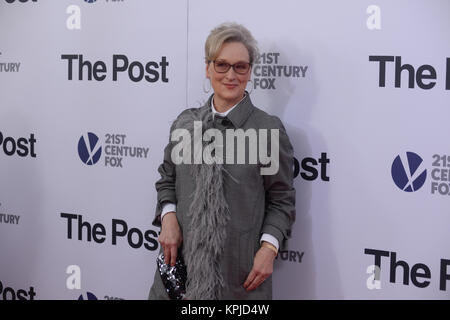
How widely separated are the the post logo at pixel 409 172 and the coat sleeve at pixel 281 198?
44cm

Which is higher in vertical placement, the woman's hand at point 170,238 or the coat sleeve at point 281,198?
the coat sleeve at point 281,198

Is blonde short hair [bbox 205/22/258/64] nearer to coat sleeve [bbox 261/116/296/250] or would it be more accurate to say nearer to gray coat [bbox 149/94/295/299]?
gray coat [bbox 149/94/295/299]

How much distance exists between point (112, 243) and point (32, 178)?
59 centimetres

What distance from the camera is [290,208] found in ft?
6.52

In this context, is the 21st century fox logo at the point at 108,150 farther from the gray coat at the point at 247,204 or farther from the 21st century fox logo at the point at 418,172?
the 21st century fox logo at the point at 418,172

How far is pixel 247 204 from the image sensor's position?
1.93 meters

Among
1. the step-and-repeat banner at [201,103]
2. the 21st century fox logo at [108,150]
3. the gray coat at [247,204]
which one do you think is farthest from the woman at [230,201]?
the 21st century fox logo at [108,150]

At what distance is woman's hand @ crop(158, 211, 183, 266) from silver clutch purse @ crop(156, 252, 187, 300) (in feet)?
0.07

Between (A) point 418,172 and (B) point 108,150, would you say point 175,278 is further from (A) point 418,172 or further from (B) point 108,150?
(A) point 418,172

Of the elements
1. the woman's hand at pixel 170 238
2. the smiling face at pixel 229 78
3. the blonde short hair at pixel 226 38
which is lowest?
the woman's hand at pixel 170 238

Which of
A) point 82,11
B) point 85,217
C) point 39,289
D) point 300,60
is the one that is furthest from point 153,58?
A: point 39,289

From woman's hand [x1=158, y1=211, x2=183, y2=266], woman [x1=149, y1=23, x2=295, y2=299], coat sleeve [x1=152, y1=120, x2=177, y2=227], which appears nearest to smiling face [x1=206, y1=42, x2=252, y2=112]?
woman [x1=149, y1=23, x2=295, y2=299]

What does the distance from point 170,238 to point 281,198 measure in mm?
444

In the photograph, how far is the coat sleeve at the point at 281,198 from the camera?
6.37 ft
